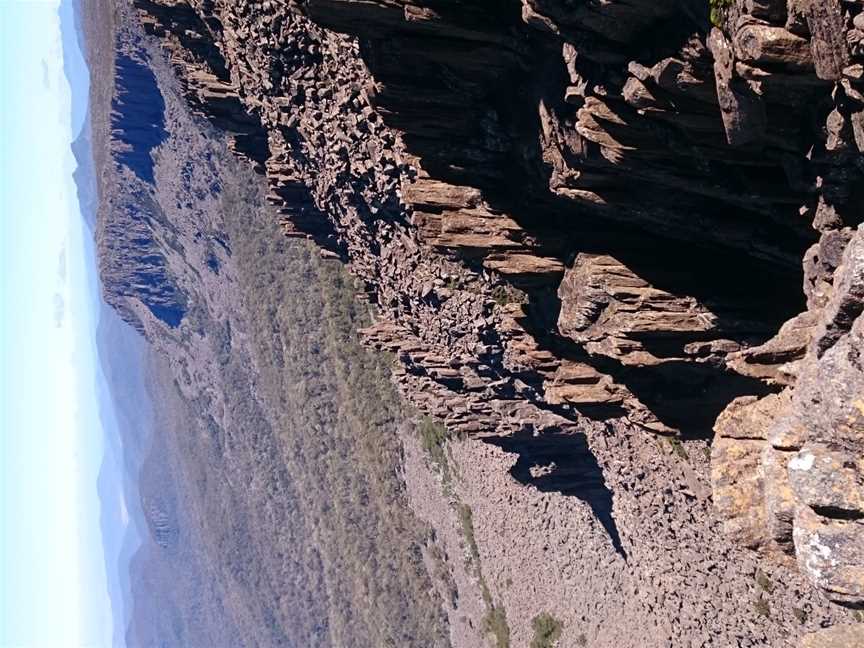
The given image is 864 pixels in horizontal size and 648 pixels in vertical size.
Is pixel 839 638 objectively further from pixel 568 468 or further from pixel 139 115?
pixel 139 115

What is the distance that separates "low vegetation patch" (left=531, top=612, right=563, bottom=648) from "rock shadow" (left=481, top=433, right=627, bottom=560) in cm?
714

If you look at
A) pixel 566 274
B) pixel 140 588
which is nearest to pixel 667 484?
pixel 566 274

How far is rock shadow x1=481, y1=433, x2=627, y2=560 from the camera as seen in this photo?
1348 inches

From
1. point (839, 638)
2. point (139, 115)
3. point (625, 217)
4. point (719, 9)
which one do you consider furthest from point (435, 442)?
point (139, 115)

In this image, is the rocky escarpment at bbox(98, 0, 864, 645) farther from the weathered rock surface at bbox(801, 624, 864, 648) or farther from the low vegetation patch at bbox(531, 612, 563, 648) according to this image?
the low vegetation patch at bbox(531, 612, 563, 648)

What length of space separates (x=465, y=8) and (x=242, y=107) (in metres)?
A: 27.0

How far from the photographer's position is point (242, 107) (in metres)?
42.4

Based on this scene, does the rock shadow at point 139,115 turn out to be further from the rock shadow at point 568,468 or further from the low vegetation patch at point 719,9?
the low vegetation patch at point 719,9

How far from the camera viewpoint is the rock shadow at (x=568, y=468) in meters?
34.2

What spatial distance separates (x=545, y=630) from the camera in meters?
39.9

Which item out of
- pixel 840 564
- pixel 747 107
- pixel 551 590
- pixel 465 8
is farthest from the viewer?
pixel 551 590

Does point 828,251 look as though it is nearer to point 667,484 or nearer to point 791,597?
point 791,597

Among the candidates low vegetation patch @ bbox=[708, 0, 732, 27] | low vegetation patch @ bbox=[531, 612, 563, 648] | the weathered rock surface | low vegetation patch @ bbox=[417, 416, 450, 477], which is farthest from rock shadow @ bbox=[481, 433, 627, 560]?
low vegetation patch @ bbox=[708, 0, 732, 27]

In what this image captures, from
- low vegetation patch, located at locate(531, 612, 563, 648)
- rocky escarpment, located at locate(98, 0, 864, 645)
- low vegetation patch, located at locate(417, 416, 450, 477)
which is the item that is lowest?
low vegetation patch, located at locate(531, 612, 563, 648)
